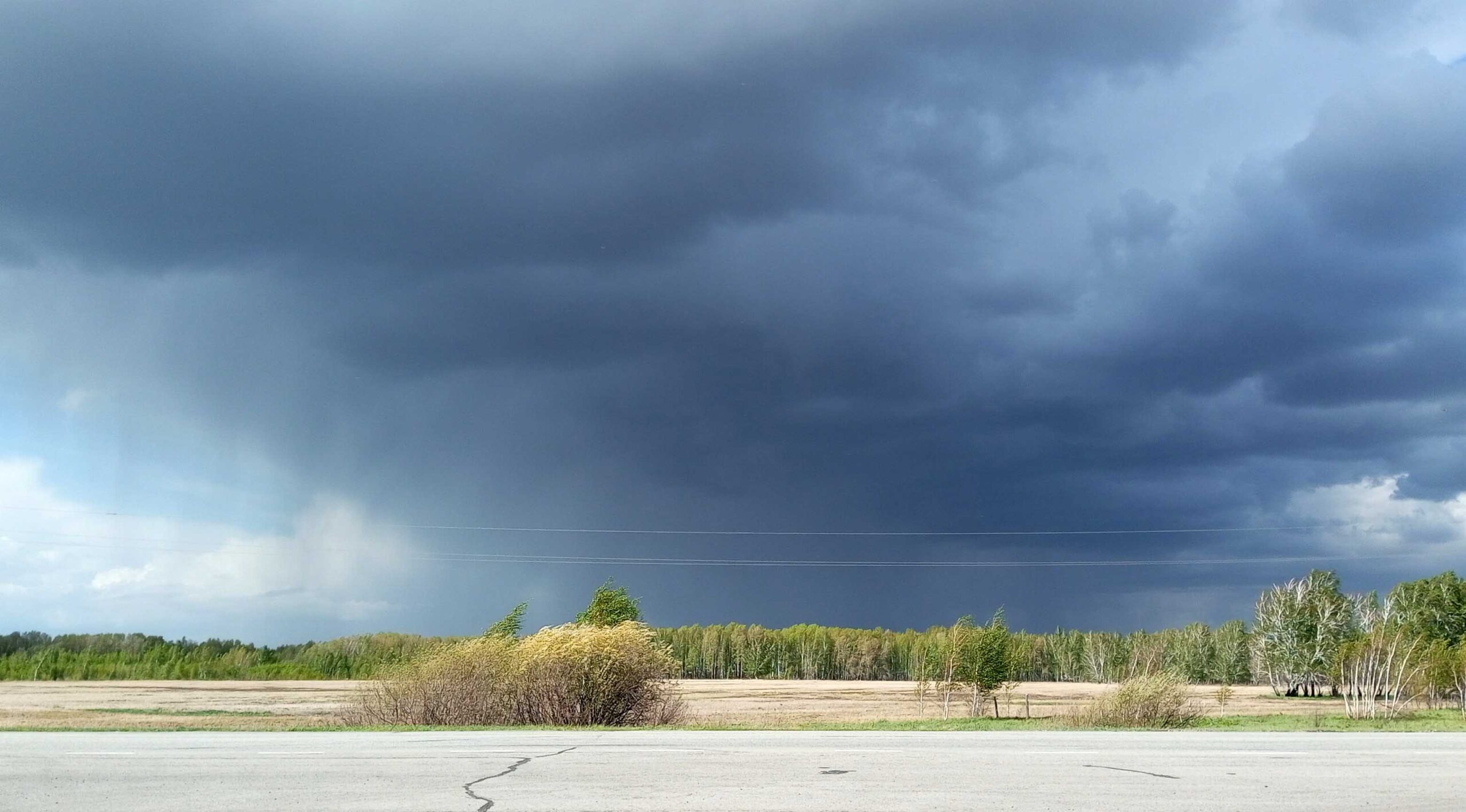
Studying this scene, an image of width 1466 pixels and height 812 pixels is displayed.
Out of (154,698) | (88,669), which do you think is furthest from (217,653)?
(154,698)

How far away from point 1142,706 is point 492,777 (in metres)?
26.5

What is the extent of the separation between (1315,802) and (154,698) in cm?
9522

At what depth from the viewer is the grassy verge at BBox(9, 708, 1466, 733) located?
30328 mm

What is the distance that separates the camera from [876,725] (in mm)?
34969

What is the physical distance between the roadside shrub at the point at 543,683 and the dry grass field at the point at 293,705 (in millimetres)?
2847

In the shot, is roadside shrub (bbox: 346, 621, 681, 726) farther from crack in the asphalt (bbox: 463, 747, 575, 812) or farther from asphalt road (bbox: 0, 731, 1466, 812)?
crack in the asphalt (bbox: 463, 747, 575, 812)

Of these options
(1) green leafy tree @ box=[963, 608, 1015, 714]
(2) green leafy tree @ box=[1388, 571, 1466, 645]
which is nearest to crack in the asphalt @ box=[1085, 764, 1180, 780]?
(1) green leafy tree @ box=[963, 608, 1015, 714]

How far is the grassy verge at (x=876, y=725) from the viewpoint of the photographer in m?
30.3

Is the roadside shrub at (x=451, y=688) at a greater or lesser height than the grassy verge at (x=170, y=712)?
greater

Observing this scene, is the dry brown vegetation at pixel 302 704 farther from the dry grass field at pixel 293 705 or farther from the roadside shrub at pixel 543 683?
the roadside shrub at pixel 543 683

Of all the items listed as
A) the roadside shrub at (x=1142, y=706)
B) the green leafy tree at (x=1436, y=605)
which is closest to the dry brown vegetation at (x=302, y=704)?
the roadside shrub at (x=1142, y=706)

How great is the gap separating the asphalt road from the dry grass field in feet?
49.9

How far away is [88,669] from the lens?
412 feet

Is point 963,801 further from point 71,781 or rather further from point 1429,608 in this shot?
point 1429,608
